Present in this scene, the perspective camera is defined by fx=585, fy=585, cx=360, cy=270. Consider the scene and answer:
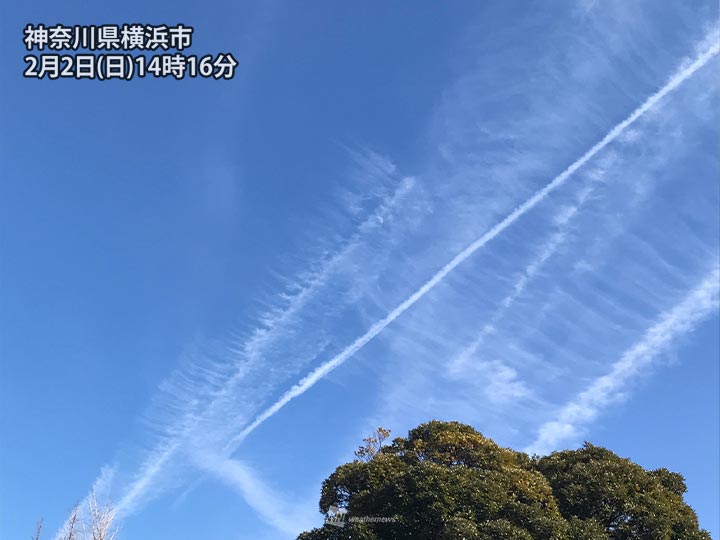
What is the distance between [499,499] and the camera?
22109 mm

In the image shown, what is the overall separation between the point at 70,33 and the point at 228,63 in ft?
18.4

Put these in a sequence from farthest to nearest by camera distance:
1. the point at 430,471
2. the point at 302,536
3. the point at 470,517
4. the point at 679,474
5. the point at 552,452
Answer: the point at 552,452
the point at 679,474
the point at 302,536
the point at 430,471
the point at 470,517

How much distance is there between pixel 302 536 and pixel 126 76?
19.5 metres

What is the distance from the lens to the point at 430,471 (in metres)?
23.2

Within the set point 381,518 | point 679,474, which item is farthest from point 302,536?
point 679,474

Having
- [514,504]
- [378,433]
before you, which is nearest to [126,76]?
[514,504]

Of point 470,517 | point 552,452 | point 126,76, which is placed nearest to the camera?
point 126,76

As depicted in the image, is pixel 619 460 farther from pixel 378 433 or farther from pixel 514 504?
pixel 378 433

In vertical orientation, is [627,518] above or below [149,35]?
below

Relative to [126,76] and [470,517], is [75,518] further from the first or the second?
[126,76]

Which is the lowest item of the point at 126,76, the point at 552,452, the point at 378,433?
the point at 552,452

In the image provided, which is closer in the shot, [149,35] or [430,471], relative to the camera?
[149,35]

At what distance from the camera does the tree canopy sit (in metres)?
21.5

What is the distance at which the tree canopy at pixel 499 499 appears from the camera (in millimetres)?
21500
